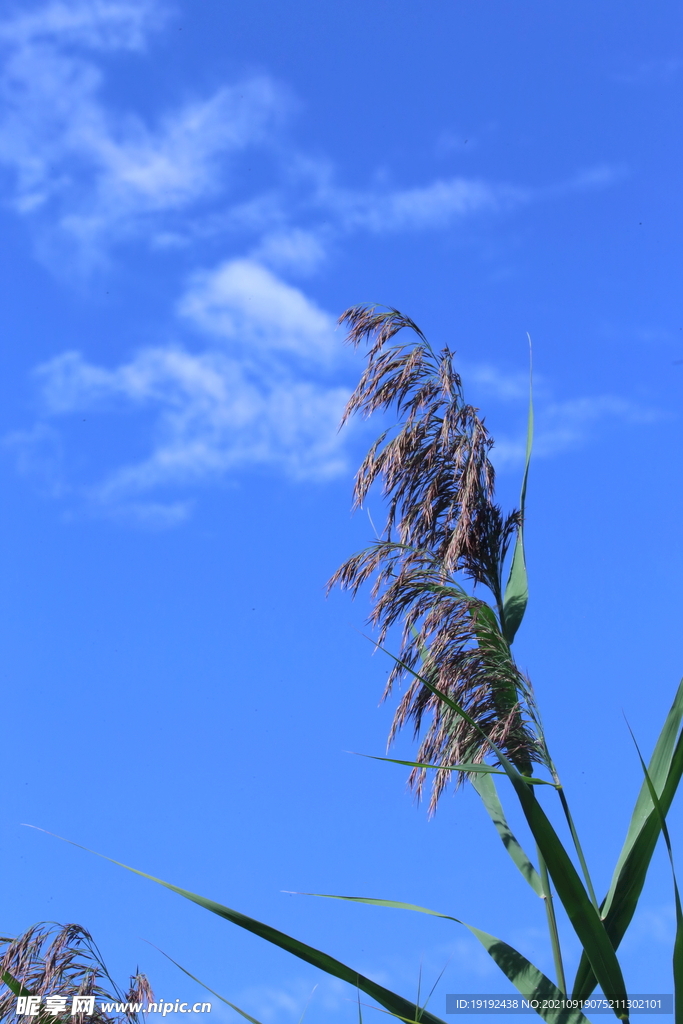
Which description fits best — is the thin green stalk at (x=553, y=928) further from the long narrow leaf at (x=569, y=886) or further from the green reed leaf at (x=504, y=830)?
the long narrow leaf at (x=569, y=886)

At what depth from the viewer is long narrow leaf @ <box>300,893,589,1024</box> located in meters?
2.91

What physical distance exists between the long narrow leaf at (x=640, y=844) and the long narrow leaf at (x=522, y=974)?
114 mm

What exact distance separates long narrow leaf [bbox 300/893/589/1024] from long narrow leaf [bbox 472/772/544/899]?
44cm

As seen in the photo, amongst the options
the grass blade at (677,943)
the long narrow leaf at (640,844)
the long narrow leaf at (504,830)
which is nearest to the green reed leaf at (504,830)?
the long narrow leaf at (504,830)

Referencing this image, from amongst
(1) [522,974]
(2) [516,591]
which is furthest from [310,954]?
(2) [516,591]

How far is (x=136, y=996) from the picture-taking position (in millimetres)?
4434

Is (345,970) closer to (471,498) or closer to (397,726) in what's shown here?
(397,726)

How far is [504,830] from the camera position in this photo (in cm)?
362

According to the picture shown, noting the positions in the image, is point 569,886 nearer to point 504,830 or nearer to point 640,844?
point 640,844

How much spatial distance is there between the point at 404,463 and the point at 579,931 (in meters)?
1.94

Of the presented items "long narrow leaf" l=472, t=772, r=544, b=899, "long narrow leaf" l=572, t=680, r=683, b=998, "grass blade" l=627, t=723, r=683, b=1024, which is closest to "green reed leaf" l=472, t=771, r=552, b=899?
"long narrow leaf" l=472, t=772, r=544, b=899

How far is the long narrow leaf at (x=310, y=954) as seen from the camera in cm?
270

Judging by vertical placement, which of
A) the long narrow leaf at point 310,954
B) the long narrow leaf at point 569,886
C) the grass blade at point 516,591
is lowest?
the long narrow leaf at point 310,954

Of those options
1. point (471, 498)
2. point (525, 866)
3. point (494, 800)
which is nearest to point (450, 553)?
point (471, 498)
